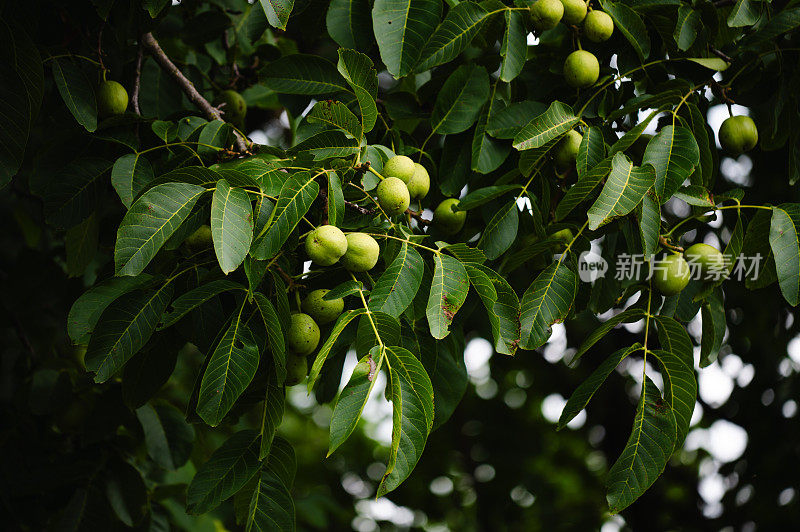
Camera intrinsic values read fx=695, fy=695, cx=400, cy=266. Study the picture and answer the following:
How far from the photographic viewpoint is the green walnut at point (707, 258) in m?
1.53

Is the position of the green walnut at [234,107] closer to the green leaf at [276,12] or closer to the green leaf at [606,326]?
the green leaf at [276,12]

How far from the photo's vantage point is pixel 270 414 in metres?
1.32

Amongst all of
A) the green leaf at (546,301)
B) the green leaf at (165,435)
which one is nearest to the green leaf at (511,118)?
the green leaf at (546,301)

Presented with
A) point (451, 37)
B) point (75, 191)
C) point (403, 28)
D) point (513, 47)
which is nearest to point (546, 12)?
point (513, 47)

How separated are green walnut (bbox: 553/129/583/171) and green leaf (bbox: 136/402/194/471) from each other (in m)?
1.50

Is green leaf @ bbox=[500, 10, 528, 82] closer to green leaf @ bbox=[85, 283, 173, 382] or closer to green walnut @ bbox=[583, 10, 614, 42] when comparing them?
green walnut @ bbox=[583, 10, 614, 42]

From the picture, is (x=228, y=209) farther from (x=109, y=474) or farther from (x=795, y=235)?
(x=109, y=474)

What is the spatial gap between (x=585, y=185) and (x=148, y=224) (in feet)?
2.76

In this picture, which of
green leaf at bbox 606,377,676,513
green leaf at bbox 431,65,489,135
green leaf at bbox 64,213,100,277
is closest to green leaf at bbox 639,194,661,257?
green leaf at bbox 606,377,676,513

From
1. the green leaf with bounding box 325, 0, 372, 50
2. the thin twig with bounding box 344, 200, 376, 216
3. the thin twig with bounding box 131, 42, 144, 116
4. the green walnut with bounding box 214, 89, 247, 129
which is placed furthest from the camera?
the green walnut with bounding box 214, 89, 247, 129

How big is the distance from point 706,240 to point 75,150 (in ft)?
8.11

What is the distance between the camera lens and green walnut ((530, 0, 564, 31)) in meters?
1.55

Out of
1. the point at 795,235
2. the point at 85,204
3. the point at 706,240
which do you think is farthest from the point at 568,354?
the point at 85,204

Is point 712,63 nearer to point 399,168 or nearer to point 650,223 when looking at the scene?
point 650,223
